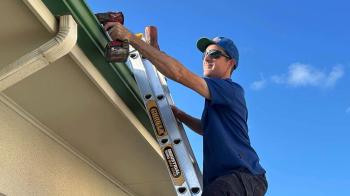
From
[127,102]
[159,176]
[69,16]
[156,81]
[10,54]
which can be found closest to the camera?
[69,16]

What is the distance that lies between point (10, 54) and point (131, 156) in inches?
62.8

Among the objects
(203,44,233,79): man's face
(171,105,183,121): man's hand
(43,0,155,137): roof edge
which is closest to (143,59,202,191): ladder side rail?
(43,0,155,137): roof edge

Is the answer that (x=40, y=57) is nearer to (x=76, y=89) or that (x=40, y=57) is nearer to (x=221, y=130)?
(x=76, y=89)

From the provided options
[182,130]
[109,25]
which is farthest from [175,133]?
[109,25]

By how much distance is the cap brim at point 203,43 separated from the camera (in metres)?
3.86

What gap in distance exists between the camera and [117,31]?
3010mm

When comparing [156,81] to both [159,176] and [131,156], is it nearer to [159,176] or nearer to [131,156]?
[131,156]

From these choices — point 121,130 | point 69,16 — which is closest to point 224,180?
point 121,130

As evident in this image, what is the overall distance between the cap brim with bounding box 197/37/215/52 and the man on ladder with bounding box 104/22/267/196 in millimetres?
400

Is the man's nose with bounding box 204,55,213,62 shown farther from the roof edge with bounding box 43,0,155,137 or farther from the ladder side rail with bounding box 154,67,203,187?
the roof edge with bounding box 43,0,155,137

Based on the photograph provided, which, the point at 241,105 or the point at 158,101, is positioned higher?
the point at 241,105

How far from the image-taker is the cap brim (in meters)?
3.86

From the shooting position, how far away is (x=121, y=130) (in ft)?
11.7

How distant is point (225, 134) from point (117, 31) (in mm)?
1069
